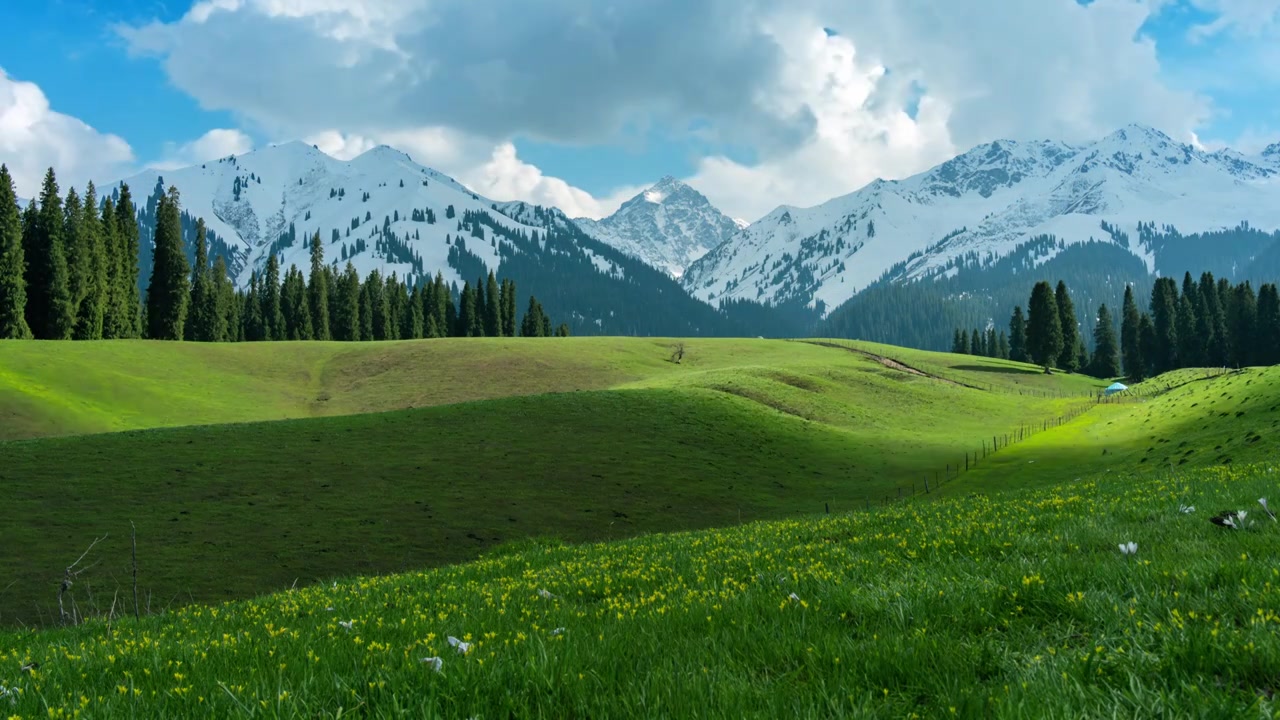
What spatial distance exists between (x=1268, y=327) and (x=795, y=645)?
17813 centimetres

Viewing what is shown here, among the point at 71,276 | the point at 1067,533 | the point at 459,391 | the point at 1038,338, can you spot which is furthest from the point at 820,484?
the point at 1038,338

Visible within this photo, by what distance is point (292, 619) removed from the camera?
903 centimetres

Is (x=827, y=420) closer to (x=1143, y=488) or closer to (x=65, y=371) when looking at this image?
(x=1143, y=488)

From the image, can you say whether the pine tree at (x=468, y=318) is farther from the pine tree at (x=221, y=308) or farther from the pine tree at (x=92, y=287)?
the pine tree at (x=92, y=287)

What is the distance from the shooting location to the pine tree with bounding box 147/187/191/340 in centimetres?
11456

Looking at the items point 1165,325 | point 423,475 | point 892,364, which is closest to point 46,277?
point 423,475

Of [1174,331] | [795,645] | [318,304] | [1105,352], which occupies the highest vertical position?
[318,304]

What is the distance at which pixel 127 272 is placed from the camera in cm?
11469

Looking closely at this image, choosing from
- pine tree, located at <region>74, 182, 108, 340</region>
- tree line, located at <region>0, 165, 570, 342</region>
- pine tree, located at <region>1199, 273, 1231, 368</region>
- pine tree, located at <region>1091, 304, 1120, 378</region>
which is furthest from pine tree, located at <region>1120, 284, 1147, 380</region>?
pine tree, located at <region>74, 182, 108, 340</region>

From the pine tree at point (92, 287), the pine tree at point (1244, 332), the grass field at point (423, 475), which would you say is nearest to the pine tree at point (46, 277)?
the pine tree at point (92, 287)

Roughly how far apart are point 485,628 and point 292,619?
3.63 metres

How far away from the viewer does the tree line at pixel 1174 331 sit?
13875 cm

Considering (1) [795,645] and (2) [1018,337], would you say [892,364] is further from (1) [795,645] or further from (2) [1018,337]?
(1) [795,645]

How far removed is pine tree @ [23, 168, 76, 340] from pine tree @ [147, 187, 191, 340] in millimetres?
17822
